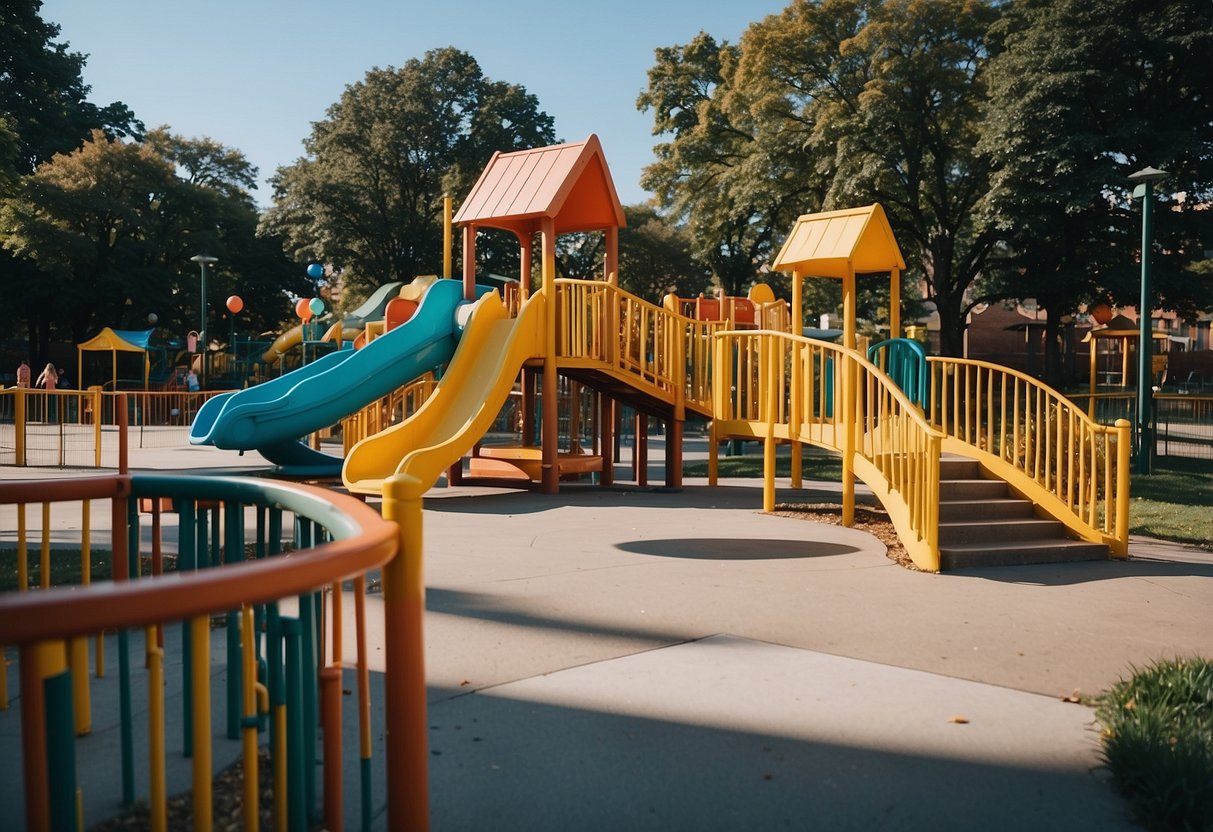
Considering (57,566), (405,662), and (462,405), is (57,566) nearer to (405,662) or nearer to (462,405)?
(462,405)

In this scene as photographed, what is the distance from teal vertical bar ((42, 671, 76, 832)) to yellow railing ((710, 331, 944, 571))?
7446 mm

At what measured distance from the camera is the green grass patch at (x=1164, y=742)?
12.0ft

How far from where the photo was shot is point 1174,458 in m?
19.8

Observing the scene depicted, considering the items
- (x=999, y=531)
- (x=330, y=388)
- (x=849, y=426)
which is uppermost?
(x=330, y=388)

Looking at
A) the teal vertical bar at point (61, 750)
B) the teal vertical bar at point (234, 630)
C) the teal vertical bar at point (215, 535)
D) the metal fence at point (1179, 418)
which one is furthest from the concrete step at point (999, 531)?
the metal fence at point (1179, 418)

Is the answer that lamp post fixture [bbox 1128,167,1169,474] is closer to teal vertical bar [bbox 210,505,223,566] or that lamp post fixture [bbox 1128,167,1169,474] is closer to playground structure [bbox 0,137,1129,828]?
playground structure [bbox 0,137,1129,828]

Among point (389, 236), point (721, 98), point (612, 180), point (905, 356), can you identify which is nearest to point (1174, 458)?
point (905, 356)

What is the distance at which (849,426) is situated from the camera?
10711mm

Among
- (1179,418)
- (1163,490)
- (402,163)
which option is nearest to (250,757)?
(1163,490)

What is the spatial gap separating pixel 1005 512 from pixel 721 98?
1368 inches

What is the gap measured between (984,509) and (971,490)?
39 centimetres

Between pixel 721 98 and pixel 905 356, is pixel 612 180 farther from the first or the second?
pixel 721 98

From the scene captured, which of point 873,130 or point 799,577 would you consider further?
point 873,130

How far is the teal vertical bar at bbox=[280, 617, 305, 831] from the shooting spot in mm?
2762
